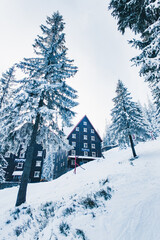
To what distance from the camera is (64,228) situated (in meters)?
3.89

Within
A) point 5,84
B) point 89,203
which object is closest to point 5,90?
point 5,84

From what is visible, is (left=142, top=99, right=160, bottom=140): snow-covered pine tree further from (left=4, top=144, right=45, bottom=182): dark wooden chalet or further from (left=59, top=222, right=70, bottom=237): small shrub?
(left=59, top=222, right=70, bottom=237): small shrub

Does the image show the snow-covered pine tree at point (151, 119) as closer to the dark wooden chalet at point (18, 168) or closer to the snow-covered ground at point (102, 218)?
the dark wooden chalet at point (18, 168)

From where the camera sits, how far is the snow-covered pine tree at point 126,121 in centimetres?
1672

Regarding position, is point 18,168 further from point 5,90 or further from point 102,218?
point 102,218

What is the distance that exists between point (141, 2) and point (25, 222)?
14.0 metres

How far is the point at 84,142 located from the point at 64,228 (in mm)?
29706

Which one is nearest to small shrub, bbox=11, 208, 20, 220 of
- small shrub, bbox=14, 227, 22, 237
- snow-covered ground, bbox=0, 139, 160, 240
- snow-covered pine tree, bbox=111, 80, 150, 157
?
snow-covered ground, bbox=0, 139, 160, 240

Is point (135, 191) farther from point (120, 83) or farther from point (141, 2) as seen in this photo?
point (120, 83)

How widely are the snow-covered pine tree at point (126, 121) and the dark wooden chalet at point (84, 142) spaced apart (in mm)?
14775

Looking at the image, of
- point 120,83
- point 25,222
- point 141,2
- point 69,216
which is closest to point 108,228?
point 69,216

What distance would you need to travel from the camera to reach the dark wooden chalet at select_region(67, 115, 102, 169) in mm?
30734

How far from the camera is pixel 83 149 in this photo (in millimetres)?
31734

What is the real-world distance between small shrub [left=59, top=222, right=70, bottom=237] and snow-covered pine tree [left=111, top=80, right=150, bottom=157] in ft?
47.2
